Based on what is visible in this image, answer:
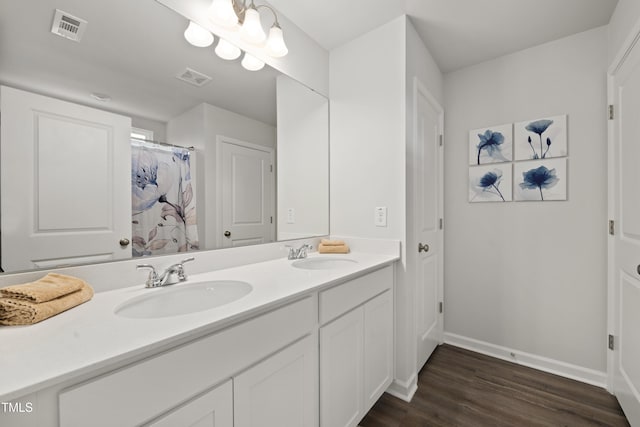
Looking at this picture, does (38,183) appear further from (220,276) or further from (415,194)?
(415,194)

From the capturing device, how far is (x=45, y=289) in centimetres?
73

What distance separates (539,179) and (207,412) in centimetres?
241

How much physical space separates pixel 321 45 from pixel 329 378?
6.96 feet

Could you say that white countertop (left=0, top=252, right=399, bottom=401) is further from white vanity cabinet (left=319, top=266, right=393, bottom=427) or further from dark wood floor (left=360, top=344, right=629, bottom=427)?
dark wood floor (left=360, top=344, right=629, bottom=427)

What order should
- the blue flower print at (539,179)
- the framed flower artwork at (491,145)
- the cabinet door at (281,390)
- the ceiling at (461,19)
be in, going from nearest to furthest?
the cabinet door at (281,390)
the ceiling at (461,19)
the blue flower print at (539,179)
the framed flower artwork at (491,145)

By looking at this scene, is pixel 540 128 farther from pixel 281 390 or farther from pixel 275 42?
pixel 281 390

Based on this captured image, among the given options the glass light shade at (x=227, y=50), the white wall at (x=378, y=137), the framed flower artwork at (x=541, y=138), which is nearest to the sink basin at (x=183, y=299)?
the white wall at (x=378, y=137)

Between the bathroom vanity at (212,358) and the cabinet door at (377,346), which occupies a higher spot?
the bathroom vanity at (212,358)

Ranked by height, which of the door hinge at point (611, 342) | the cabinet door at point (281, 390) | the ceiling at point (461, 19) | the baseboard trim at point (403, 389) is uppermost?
the ceiling at point (461, 19)

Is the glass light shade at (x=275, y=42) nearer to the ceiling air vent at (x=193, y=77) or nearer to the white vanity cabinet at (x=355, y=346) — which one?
the ceiling air vent at (x=193, y=77)

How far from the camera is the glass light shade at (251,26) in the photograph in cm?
134

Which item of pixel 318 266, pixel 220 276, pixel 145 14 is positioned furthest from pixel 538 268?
pixel 145 14

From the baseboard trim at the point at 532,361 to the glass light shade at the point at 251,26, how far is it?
2.65m

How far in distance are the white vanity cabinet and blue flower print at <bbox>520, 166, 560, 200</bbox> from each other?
1306 mm
